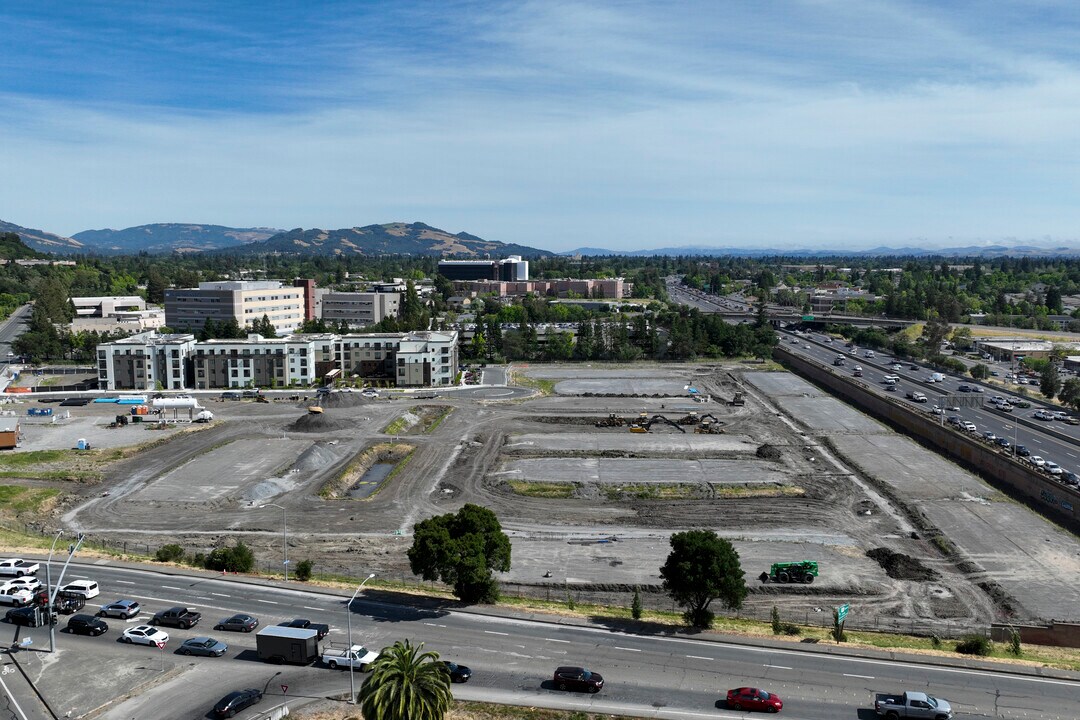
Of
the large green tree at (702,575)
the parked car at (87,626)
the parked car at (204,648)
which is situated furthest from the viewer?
the large green tree at (702,575)

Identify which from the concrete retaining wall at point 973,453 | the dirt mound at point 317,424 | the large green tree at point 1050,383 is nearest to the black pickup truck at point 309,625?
the concrete retaining wall at point 973,453

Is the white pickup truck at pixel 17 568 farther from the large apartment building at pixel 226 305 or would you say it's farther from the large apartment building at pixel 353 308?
the large apartment building at pixel 353 308

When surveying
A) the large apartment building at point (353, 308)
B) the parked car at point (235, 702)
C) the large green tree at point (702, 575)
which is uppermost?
the large apartment building at point (353, 308)

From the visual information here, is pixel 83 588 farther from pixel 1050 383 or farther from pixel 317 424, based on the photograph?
pixel 1050 383

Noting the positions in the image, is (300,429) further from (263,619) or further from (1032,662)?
(1032,662)

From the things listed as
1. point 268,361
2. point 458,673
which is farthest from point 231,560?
point 268,361
